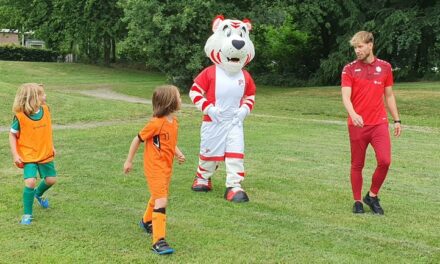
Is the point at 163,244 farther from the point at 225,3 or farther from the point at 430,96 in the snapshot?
the point at 225,3

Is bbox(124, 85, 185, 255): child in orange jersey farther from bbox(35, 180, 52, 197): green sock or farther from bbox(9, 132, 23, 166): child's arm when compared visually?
bbox(35, 180, 52, 197): green sock

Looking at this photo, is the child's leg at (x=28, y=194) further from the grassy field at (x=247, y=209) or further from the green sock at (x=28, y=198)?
the grassy field at (x=247, y=209)

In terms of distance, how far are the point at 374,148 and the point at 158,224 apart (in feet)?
8.80

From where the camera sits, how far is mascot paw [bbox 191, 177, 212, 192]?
24.3 feet

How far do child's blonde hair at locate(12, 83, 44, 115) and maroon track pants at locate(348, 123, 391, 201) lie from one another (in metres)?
3.37

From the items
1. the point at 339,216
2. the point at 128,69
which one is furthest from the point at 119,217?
the point at 128,69

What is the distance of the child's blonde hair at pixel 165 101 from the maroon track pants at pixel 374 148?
7.42 feet

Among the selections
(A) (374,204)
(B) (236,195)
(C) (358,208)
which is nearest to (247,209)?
(B) (236,195)

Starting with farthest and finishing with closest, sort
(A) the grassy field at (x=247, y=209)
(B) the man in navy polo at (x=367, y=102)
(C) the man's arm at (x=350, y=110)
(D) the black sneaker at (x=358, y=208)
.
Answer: (D) the black sneaker at (x=358, y=208) → (B) the man in navy polo at (x=367, y=102) → (C) the man's arm at (x=350, y=110) → (A) the grassy field at (x=247, y=209)

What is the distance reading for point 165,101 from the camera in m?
5.06

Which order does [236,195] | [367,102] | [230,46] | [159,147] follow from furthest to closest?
[230,46] < [236,195] < [367,102] < [159,147]

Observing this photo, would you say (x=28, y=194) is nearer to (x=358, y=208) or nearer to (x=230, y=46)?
(x=230, y=46)

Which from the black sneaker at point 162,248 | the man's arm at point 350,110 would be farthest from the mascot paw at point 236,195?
the black sneaker at point 162,248

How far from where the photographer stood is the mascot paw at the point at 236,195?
6.83 meters
